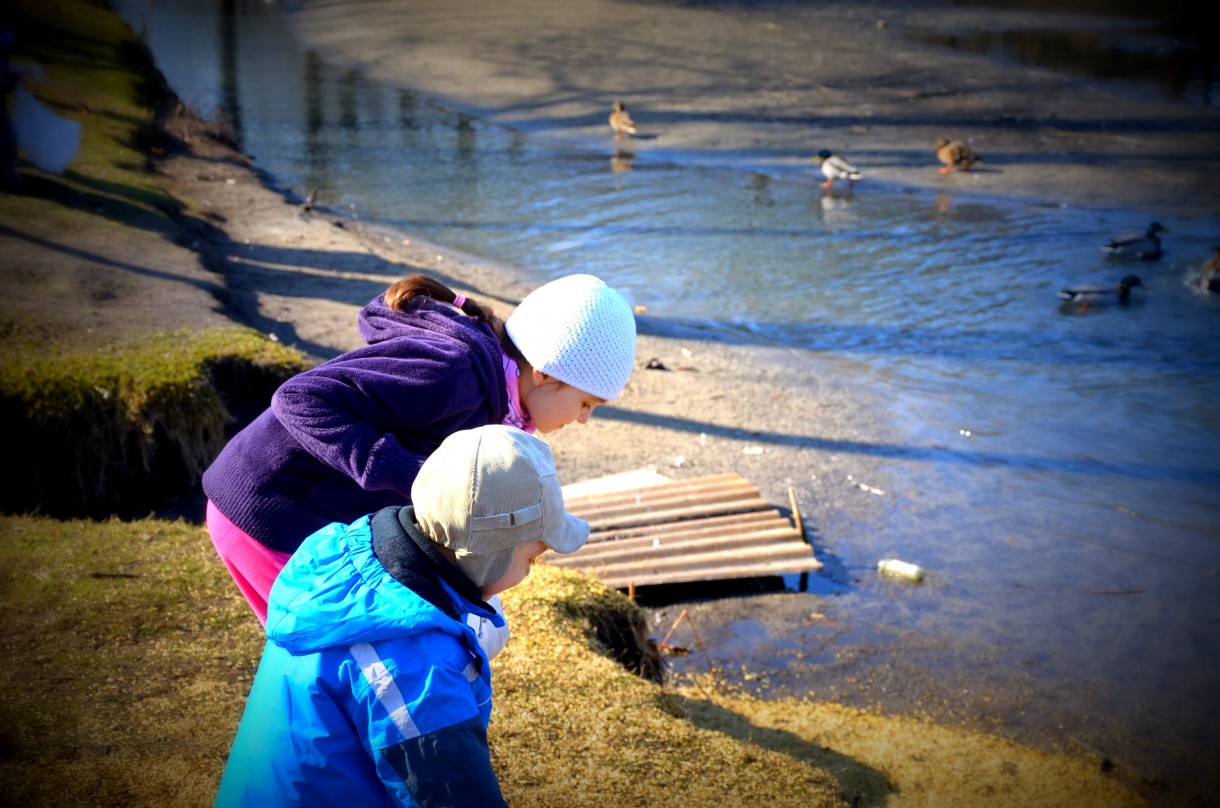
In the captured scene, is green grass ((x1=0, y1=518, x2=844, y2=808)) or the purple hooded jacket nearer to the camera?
the purple hooded jacket

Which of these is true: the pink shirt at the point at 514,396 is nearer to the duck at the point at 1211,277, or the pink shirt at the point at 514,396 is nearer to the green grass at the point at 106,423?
the green grass at the point at 106,423

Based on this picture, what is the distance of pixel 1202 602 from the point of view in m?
6.47

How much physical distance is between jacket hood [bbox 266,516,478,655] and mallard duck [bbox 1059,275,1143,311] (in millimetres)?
11455

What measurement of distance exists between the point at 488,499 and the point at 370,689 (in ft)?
1.29

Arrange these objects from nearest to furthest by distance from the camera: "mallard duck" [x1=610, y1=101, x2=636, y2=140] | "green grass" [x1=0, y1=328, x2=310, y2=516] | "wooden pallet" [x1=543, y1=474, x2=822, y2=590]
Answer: "green grass" [x1=0, y1=328, x2=310, y2=516], "wooden pallet" [x1=543, y1=474, x2=822, y2=590], "mallard duck" [x1=610, y1=101, x2=636, y2=140]

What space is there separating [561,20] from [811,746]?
28.8 m

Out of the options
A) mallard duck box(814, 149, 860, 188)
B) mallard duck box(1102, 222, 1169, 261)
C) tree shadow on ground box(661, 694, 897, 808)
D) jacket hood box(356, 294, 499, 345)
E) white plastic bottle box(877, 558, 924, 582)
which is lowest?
white plastic bottle box(877, 558, 924, 582)

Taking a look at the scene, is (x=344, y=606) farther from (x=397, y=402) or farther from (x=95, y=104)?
(x=95, y=104)

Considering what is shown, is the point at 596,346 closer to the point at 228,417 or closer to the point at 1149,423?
the point at 228,417

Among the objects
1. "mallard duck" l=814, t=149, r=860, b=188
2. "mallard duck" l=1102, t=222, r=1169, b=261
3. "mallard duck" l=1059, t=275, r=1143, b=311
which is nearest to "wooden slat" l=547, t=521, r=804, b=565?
"mallard duck" l=1059, t=275, r=1143, b=311

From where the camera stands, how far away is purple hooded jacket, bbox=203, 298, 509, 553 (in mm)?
2457

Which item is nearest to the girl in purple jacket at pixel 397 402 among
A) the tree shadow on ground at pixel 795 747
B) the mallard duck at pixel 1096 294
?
the tree shadow on ground at pixel 795 747

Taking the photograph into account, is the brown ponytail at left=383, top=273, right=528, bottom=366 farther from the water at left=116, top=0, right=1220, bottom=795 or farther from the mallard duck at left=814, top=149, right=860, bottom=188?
the mallard duck at left=814, top=149, right=860, bottom=188

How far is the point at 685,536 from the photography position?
22.0ft
